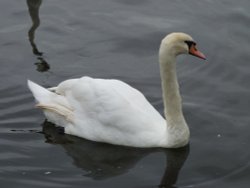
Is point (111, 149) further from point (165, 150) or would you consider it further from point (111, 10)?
point (111, 10)

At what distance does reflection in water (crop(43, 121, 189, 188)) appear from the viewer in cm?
859

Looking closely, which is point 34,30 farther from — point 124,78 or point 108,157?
point 108,157

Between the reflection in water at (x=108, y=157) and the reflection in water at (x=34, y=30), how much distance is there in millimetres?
2228

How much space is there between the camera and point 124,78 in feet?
35.7

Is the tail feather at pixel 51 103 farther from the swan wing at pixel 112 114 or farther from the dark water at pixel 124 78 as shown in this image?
the dark water at pixel 124 78

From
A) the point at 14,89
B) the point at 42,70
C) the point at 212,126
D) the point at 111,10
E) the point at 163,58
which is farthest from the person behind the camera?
the point at 111,10

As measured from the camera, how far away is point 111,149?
9.02 meters

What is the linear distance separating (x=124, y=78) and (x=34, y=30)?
2483mm

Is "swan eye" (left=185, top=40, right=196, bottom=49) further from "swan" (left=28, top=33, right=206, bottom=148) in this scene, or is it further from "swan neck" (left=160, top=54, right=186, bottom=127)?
"swan neck" (left=160, top=54, right=186, bottom=127)

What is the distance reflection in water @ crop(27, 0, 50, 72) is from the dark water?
0.7 inches

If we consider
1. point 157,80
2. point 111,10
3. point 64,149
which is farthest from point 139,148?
point 111,10

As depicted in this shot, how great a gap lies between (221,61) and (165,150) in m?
2.95

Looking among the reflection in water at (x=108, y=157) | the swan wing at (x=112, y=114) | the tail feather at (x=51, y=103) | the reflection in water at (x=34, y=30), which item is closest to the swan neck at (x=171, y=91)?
the swan wing at (x=112, y=114)

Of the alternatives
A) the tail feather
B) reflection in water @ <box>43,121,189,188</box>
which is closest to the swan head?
reflection in water @ <box>43,121,189,188</box>
